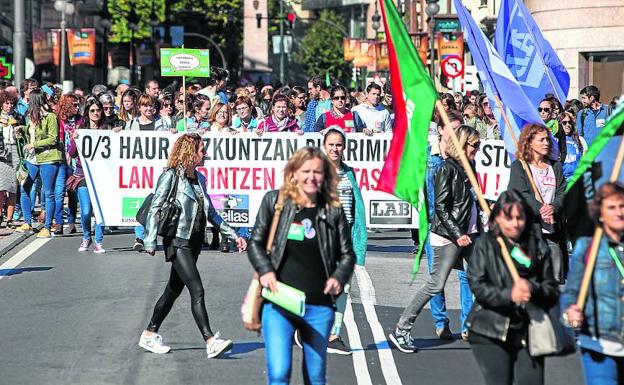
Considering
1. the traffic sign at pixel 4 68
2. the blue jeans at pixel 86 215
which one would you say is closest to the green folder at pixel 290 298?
the blue jeans at pixel 86 215

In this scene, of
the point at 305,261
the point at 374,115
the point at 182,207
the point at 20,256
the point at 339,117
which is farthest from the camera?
the point at 374,115

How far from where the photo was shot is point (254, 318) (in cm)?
722

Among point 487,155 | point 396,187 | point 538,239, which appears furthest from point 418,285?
point 538,239

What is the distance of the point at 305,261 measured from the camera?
7168 millimetres

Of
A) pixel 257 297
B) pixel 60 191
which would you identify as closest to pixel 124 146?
pixel 60 191

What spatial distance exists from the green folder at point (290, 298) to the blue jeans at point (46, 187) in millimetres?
11173

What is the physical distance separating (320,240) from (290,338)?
0.51 m

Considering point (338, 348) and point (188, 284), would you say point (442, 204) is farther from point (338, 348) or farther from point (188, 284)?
point (188, 284)

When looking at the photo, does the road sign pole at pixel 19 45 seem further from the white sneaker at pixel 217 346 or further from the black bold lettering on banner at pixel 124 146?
the white sneaker at pixel 217 346

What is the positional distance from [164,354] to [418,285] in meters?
4.28

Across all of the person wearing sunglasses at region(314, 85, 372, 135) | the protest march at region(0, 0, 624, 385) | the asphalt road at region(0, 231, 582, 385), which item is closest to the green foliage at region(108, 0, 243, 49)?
the protest march at region(0, 0, 624, 385)

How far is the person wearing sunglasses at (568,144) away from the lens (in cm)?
1609

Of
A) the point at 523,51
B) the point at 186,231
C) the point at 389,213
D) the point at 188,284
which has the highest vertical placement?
the point at 523,51

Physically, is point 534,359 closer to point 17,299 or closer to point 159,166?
point 17,299
